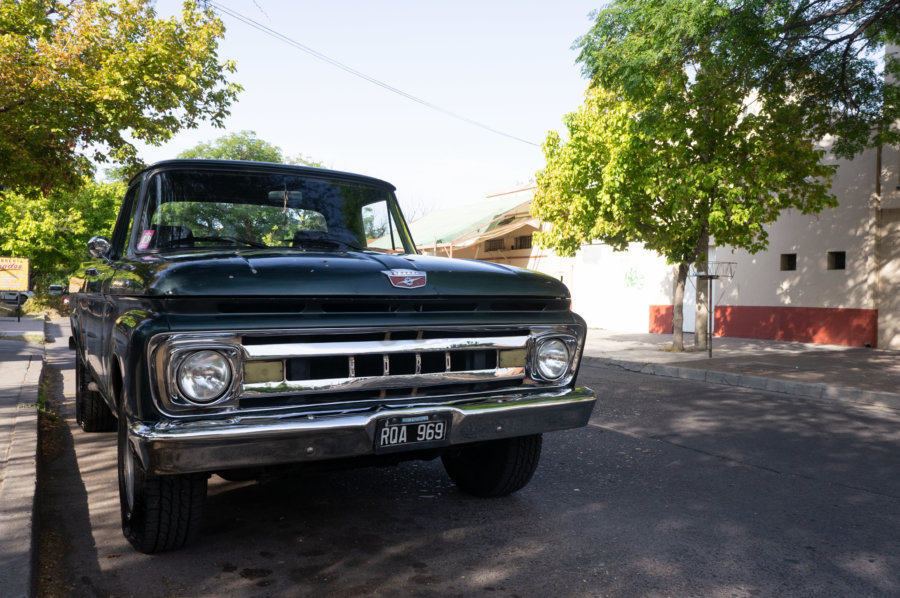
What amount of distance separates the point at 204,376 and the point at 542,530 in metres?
1.95

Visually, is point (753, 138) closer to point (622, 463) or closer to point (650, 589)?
point (622, 463)

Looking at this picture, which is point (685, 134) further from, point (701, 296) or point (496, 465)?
point (496, 465)

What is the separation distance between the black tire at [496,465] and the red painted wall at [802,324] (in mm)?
13221

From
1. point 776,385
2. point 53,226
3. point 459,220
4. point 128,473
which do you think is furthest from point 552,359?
point 53,226

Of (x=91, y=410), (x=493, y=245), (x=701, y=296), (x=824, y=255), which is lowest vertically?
(x=91, y=410)

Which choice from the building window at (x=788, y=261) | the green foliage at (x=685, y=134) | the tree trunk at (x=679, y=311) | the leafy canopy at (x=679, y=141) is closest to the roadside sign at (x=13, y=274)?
the green foliage at (x=685, y=134)

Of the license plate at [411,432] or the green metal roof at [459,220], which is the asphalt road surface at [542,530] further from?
the green metal roof at [459,220]

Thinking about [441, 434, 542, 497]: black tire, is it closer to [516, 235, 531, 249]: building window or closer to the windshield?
the windshield

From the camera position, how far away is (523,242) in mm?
27312

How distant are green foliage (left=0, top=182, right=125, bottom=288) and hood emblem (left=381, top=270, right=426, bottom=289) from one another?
4137cm

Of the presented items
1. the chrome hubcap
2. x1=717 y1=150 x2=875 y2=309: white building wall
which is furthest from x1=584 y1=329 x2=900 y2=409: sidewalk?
the chrome hubcap

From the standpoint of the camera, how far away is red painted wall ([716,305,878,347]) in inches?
587

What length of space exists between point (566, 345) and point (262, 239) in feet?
6.03

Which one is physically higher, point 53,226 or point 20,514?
point 53,226
